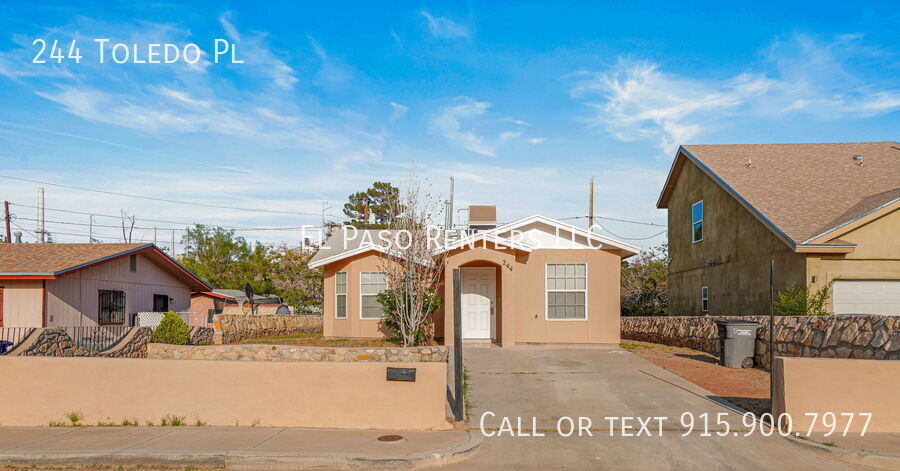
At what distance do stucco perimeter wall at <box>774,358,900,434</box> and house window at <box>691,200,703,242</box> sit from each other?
15009mm

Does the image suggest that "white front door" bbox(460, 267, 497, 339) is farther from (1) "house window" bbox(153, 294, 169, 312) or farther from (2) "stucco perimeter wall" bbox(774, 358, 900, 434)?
(1) "house window" bbox(153, 294, 169, 312)

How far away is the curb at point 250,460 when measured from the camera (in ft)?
25.4

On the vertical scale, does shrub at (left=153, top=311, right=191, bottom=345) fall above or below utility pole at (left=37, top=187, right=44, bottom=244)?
below

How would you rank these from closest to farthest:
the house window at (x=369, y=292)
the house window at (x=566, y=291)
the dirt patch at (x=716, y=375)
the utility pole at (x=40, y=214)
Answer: the dirt patch at (x=716, y=375) < the house window at (x=566, y=291) < the house window at (x=369, y=292) < the utility pole at (x=40, y=214)

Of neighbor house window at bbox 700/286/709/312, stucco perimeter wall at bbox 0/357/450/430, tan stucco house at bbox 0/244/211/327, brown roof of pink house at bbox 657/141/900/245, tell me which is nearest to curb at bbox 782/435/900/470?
stucco perimeter wall at bbox 0/357/450/430

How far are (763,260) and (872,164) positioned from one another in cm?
650

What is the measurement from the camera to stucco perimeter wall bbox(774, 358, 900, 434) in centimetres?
923

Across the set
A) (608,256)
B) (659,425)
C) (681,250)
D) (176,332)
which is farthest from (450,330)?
(681,250)

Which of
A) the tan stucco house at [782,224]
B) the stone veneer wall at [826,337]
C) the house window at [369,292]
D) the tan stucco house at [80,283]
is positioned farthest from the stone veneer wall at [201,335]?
the tan stucco house at [782,224]

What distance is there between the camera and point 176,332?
1769 cm

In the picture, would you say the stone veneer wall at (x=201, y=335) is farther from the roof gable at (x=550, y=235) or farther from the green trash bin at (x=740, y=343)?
the green trash bin at (x=740, y=343)

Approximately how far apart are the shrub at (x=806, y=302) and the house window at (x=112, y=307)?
21361mm

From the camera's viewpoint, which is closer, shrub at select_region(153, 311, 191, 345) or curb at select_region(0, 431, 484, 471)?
curb at select_region(0, 431, 484, 471)

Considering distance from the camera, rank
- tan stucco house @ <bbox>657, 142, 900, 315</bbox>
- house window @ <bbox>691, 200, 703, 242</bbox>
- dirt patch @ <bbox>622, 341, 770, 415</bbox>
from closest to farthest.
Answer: dirt patch @ <bbox>622, 341, 770, 415</bbox>
tan stucco house @ <bbox>657, 142, 900, 315</bbox>
house window @ <bbox>691, 200, 703, 242</bbox>
